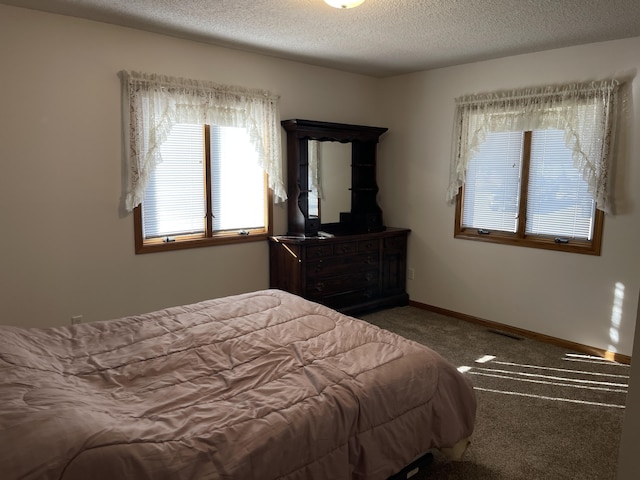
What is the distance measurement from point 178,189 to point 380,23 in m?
2.05

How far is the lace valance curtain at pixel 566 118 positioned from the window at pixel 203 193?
2.10 meters

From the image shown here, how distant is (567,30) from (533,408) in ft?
8.75

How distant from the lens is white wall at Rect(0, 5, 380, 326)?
3.09m

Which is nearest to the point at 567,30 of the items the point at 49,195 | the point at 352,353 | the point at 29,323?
the point at 352,353

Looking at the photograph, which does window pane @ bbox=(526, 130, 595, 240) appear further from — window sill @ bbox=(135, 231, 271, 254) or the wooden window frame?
window sill @ bbox=(135, 231, 271, 254)

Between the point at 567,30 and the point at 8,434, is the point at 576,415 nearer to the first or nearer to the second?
the point at 567,30

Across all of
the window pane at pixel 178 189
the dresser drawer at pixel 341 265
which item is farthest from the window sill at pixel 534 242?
the window pane at pixel 178 189

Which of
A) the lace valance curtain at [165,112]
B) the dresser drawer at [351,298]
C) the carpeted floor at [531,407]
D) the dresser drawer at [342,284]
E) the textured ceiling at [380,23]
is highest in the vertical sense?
the textured ceiling at [380,23]

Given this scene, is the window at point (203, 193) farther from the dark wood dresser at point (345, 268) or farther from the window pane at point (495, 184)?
the window pane at point (495, 184)

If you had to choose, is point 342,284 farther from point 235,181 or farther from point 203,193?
point 203,193

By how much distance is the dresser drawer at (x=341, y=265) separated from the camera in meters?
4.34

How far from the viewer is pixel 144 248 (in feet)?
12.1

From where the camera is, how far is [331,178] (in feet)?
15.8

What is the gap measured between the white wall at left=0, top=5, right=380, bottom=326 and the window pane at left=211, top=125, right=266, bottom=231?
430 mm
